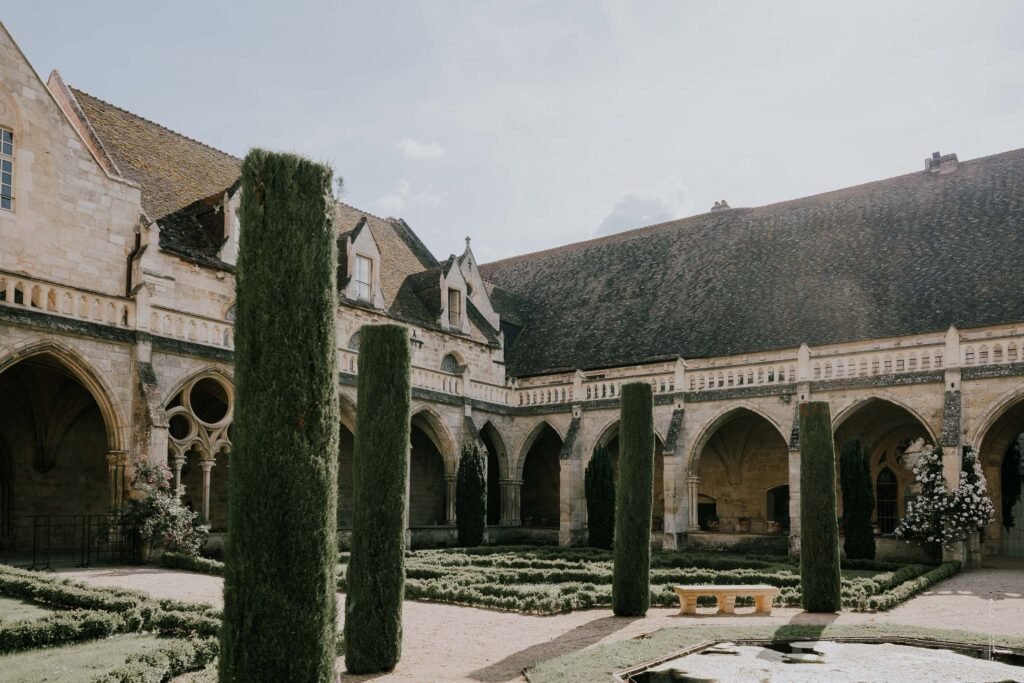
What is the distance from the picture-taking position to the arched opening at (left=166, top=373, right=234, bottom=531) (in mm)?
19078

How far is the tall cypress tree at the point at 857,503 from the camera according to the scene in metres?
21.1

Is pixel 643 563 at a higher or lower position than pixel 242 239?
lower

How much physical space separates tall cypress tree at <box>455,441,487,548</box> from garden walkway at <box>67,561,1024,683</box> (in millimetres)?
9970

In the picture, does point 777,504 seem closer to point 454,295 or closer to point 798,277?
point 798,277

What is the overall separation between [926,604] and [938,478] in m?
6.55

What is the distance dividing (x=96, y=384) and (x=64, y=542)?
4.84 metres

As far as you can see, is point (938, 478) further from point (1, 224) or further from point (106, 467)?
point (1, 224)

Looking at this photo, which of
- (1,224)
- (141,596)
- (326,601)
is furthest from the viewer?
(1,224)

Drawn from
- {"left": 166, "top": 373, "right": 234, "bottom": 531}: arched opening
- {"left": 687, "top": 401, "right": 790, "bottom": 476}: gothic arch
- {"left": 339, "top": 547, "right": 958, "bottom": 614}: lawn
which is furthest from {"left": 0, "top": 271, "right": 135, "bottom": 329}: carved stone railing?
{"left": 687, "top": 401, "right": 790, "bottom": 476}: gothic arch

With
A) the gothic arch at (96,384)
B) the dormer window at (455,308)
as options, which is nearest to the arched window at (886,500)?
the dormer window at (455,308)

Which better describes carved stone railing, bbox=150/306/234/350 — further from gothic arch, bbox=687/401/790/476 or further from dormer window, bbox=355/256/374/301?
gothic arch, bbox=687/401/790/476

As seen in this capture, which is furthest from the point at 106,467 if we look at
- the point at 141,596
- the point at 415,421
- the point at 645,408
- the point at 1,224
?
the point at 645,408

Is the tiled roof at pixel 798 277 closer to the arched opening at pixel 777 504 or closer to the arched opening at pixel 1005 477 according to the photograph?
the arched opening at pixel 1005 477

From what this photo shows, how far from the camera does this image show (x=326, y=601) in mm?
6770
